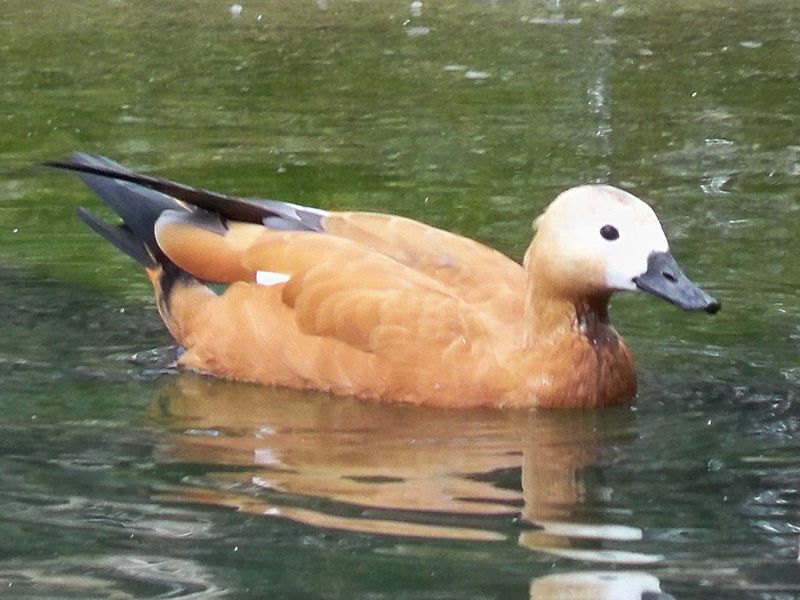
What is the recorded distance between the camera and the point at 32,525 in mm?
5262

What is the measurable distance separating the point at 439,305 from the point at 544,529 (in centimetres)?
141

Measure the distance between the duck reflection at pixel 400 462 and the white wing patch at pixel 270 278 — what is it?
0.38 metres

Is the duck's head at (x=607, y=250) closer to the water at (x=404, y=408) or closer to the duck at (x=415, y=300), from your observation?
the duck at (x=415, y=300)

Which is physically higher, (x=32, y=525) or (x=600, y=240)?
(x=600, y=240)

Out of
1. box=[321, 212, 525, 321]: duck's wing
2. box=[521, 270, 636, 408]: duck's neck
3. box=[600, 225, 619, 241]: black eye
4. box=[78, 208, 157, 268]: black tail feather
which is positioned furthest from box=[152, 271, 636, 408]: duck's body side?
box=[78, 208, 157, 268]: black tail feather

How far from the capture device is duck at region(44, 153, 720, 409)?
20.8 feet

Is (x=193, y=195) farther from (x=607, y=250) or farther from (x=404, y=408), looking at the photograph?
(x=607, y=250)

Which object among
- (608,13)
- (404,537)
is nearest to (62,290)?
(404,537)

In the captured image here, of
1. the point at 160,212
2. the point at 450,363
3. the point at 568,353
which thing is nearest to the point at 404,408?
the point at 450,363

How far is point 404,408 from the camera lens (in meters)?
6.48

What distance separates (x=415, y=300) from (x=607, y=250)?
688mm

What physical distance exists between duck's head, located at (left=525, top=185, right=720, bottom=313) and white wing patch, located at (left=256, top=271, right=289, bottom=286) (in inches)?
36.7

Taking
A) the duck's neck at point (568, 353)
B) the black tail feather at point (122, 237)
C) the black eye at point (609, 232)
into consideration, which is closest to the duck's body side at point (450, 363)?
the duck's neck at point (568, 353)

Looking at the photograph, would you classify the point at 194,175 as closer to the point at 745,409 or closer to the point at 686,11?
the point at 745,409
